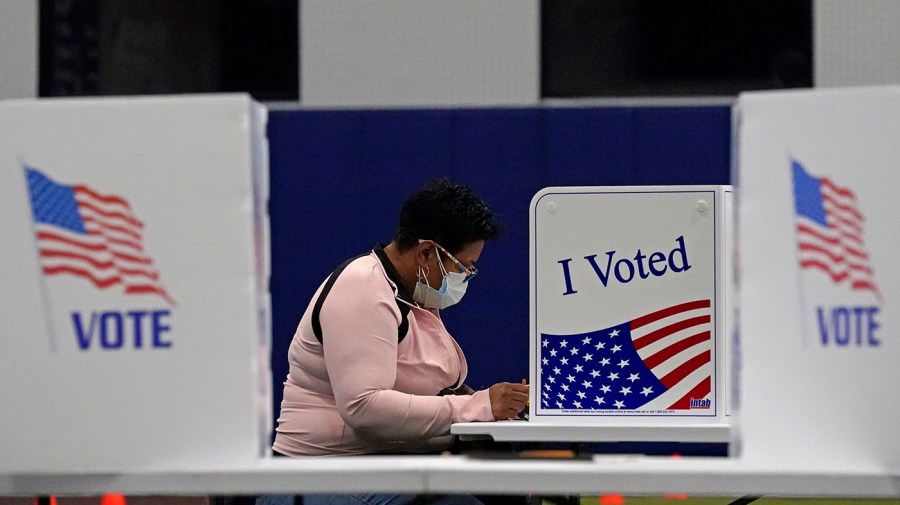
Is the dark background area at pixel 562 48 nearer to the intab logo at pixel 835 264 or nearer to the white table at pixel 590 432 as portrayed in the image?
the white table at pixel 590 432

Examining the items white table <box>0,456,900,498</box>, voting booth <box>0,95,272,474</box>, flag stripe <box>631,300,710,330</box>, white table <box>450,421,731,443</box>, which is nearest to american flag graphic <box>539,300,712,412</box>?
flag stripe <box>631,300,710,330</box>

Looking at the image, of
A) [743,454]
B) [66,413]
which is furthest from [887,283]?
[66,413]

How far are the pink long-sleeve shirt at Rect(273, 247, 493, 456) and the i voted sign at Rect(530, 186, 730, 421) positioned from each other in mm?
212

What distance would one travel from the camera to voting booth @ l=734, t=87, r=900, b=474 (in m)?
1.65

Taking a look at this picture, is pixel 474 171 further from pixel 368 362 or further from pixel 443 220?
pixel 368 362

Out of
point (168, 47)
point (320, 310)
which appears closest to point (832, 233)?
point (320, 310)

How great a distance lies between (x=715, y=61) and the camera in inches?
250

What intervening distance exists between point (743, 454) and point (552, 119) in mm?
3946

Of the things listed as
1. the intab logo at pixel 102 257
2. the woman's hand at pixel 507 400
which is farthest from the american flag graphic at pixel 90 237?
the woman's hand at pixel 507 400

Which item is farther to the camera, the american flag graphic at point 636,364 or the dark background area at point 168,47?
the dark background area at point 168,47

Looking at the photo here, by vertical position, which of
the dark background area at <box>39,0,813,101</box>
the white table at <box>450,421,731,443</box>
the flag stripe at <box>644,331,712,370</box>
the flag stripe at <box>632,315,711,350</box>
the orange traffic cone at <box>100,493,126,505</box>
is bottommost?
the orange traffic cone at <box>100,493,126,505</box>

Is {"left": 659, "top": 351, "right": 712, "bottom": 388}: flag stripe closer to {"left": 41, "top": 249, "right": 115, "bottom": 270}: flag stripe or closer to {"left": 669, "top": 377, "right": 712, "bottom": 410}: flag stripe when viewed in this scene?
{"left": 669, "top": 377, "right": 712, "bottom": 410}: flag stripe

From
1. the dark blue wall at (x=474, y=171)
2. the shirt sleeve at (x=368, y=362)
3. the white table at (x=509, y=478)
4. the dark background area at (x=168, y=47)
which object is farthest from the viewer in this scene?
the dark background area at (x=168, y=47)

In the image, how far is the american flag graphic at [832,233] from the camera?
5.44 feet
